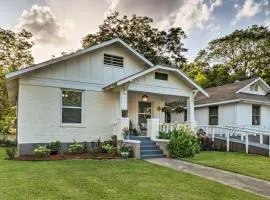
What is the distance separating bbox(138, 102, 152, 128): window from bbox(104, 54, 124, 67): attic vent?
2.71 metres

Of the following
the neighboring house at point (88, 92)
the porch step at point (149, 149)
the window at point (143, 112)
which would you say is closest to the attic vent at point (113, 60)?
the neighboring house at point (88, 92)

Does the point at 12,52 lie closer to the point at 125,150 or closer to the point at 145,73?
the point at 145,73

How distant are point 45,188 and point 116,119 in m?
8.54

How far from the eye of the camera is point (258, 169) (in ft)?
32.1

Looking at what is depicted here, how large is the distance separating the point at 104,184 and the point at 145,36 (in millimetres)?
28079

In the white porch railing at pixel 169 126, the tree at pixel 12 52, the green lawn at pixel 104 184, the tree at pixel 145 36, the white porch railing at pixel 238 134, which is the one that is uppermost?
the tree at pixel 145 36

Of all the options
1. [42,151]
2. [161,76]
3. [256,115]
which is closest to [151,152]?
[161,76]

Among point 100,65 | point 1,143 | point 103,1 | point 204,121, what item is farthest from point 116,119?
point 1,143

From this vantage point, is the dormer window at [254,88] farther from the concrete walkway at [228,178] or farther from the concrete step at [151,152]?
the concrete walkway at [228,178]

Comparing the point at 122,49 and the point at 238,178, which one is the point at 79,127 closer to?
the point at 122,49

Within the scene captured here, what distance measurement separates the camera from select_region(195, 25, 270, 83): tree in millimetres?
36969

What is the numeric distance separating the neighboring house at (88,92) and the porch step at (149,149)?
0.41 m

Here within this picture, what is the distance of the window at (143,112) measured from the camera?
1631 cm

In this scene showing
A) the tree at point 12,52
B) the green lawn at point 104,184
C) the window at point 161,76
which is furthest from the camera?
the tree at point 12,52
